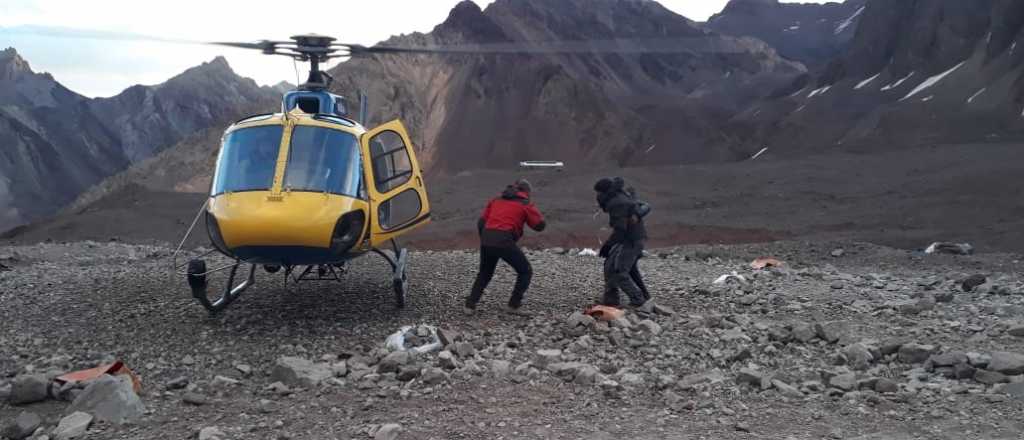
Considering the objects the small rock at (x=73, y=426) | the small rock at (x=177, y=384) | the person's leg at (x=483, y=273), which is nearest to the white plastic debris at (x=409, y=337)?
the person's leg at (x=483, y=273)

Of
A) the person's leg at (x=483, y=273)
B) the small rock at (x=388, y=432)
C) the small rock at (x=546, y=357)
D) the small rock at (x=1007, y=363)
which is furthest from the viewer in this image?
the person's leg at (x=483, y=273)

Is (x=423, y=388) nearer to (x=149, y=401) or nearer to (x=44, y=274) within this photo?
(x=149, y=401)

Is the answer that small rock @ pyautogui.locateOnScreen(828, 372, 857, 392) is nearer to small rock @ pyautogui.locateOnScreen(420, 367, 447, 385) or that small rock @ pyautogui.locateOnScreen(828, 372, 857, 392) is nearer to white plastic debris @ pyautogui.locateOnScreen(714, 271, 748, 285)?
small rock @ pyautogui.locateOnScreen(420, 367, 447, 385)

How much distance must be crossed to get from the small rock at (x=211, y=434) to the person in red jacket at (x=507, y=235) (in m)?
4.08

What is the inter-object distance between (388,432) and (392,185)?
4.53m

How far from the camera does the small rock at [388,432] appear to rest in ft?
A: 17.8

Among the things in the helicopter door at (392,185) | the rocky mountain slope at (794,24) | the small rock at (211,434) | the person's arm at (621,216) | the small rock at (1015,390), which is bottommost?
the small rock at (1015,390)

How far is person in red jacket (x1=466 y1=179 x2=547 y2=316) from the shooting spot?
921 centimetres

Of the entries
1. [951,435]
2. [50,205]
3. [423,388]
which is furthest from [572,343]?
[50,205]

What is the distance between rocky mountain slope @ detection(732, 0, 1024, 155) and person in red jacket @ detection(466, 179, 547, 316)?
42923 mm

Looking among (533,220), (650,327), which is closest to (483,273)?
(533,220)

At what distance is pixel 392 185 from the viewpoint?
960 centimetres

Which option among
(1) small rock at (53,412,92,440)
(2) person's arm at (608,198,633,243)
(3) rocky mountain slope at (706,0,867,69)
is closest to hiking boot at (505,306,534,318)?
(2) person's arm at (608,198,633,243)

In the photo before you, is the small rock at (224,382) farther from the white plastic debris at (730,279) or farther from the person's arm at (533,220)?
the white plastic debris at (730,279)
